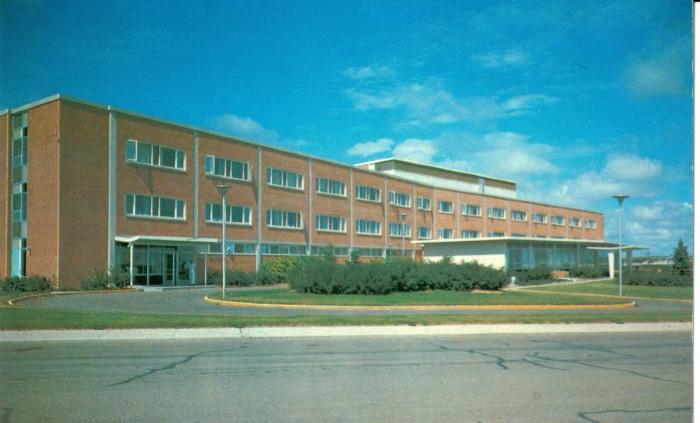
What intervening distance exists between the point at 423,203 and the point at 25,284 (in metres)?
40.1

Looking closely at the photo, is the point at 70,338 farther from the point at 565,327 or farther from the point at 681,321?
the point at 681,321

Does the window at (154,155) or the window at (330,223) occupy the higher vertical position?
the window at (154,155)

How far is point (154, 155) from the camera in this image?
3647 centimetres

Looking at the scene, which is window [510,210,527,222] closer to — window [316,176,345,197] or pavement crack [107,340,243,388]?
window [316,176,345,197]

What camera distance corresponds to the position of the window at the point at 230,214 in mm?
39938

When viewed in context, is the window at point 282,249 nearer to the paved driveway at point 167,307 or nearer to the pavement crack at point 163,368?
the paved driveway at point 167,307

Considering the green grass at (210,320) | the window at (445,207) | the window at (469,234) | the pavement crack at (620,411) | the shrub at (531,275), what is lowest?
the shrub at (531,275)

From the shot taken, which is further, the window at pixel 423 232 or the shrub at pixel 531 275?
the window at pixel 423 232

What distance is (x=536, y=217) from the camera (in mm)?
75875

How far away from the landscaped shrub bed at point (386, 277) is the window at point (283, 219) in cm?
1552

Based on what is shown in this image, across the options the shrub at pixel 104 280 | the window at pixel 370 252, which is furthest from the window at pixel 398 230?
the shrub at pixel 104 280

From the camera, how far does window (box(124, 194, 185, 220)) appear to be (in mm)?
34875

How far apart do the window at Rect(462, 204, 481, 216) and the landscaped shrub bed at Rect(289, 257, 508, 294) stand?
34.7m

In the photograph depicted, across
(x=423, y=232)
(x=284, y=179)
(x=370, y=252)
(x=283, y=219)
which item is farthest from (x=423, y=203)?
(x=283, y=219)
